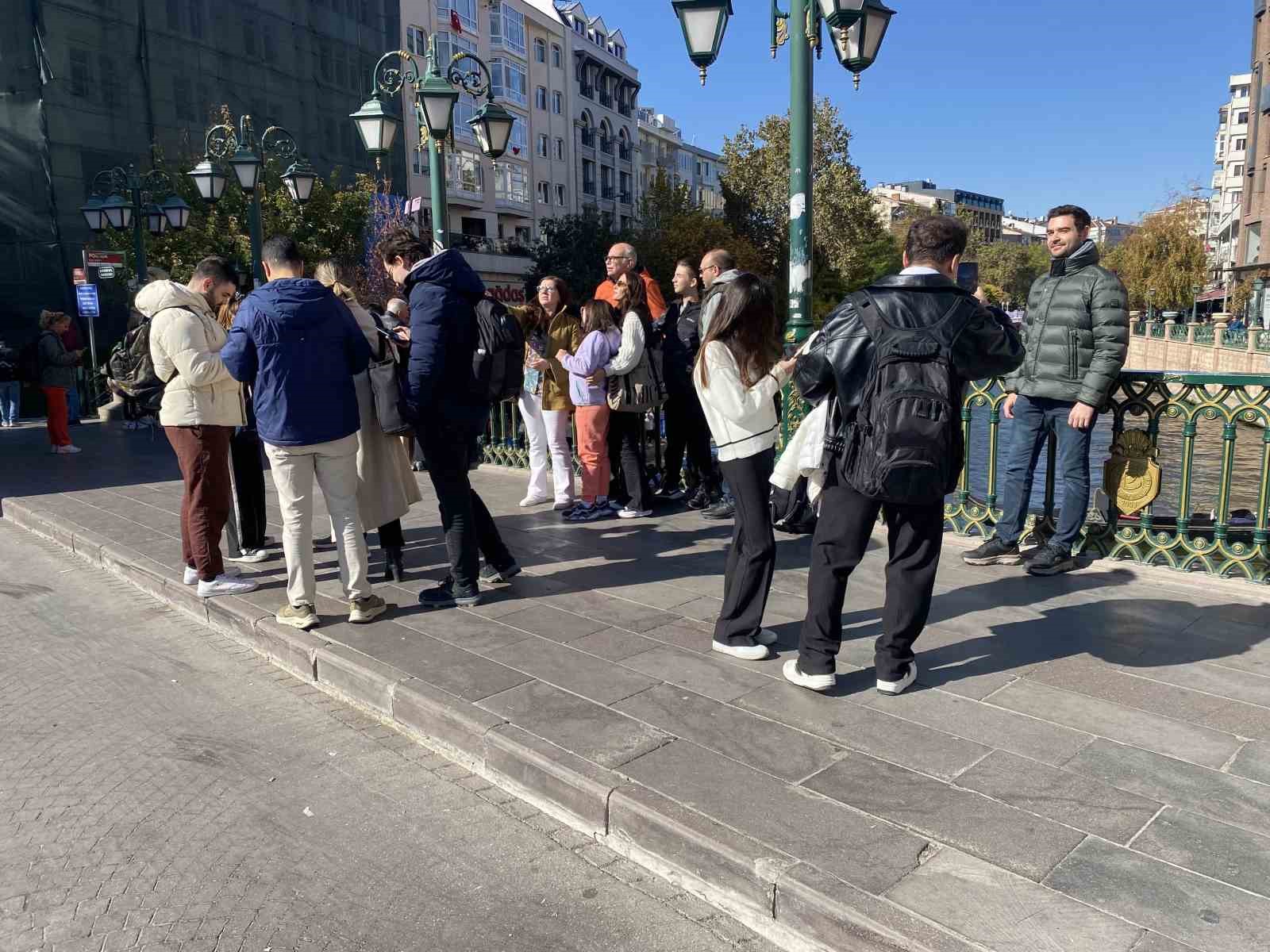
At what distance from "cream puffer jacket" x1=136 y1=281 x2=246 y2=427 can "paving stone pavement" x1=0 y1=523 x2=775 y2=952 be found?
1.64 m

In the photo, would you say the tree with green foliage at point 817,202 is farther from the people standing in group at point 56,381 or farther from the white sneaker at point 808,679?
the white sneaker at point 808,679

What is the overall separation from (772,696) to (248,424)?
4.07 meters

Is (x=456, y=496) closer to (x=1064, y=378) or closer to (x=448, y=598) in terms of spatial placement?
(x=448, y=598)

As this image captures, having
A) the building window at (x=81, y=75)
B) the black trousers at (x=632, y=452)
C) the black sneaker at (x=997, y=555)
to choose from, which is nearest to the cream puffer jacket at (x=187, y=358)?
the black trousers at (x=632, y=452)

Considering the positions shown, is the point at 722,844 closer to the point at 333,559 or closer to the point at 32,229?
the point at 333,559

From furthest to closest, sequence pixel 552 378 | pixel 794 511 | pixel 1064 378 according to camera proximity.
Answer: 1. pixel 552 378
2. pixel 794 511
3. pixel 1064 378

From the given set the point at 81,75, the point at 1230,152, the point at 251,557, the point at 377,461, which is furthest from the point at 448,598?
the point at 1230,152

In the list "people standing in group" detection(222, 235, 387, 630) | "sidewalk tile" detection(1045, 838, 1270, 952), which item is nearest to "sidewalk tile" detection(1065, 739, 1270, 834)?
"sidewalk tile" detection(1045, 838, 1270, 952)

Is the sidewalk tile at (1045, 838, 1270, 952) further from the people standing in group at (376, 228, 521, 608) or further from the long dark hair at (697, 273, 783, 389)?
the people standing in group at (376, 228, 521, 608)

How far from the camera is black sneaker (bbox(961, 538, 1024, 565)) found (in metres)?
6.08

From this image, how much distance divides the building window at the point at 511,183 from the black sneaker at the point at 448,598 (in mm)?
49918

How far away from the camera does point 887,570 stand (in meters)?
4.13

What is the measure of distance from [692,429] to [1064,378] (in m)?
3.01

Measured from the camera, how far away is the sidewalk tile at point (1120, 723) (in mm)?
3562
